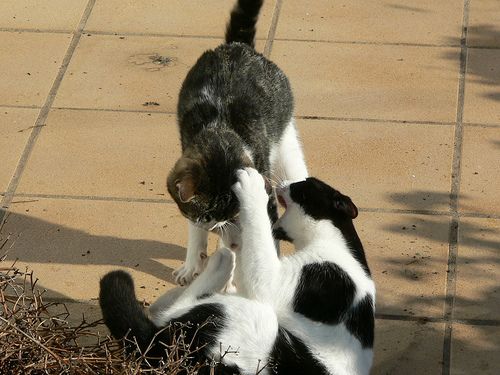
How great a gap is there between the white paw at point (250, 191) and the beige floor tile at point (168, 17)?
2.81m

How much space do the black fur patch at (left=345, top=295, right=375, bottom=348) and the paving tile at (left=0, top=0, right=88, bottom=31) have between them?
4.04m

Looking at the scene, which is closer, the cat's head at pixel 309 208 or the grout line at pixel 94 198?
the cat's head at pixel 309 208

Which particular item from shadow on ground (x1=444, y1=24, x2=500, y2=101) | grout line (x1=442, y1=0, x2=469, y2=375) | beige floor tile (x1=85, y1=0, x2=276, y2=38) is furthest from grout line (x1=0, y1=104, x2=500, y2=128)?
beige floor tile (x1=85, y1=0, x2=276, y2=38)

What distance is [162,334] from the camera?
14.5 ft

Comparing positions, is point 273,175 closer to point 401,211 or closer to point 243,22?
point 401,211

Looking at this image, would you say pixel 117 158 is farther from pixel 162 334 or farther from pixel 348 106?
pixel 162 334

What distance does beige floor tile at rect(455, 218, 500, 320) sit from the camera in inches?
213

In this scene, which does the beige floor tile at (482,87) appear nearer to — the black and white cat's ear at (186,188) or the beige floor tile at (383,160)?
the beige floor tile at (383,160)

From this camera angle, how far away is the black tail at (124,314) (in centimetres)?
446

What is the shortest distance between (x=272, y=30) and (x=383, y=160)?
170cm

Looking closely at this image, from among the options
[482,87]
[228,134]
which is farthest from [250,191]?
[482,87]

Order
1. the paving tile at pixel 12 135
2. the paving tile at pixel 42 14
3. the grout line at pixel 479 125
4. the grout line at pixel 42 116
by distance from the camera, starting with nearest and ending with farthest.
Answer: the grout line at pixel 42 116
the paving tile at pixel 12 135
the grout line at pixel 479 125
the paving tile at pixel 42 14

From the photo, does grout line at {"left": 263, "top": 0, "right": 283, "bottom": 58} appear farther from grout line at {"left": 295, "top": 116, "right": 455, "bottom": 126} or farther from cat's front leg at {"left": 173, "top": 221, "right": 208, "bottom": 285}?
cat's front leg at {"left": 173, "top": 221, "right": 208, "bottom": 285}

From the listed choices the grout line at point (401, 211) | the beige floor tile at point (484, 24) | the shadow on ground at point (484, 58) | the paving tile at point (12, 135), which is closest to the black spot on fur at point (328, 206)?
the grout line at point (401, 211)
